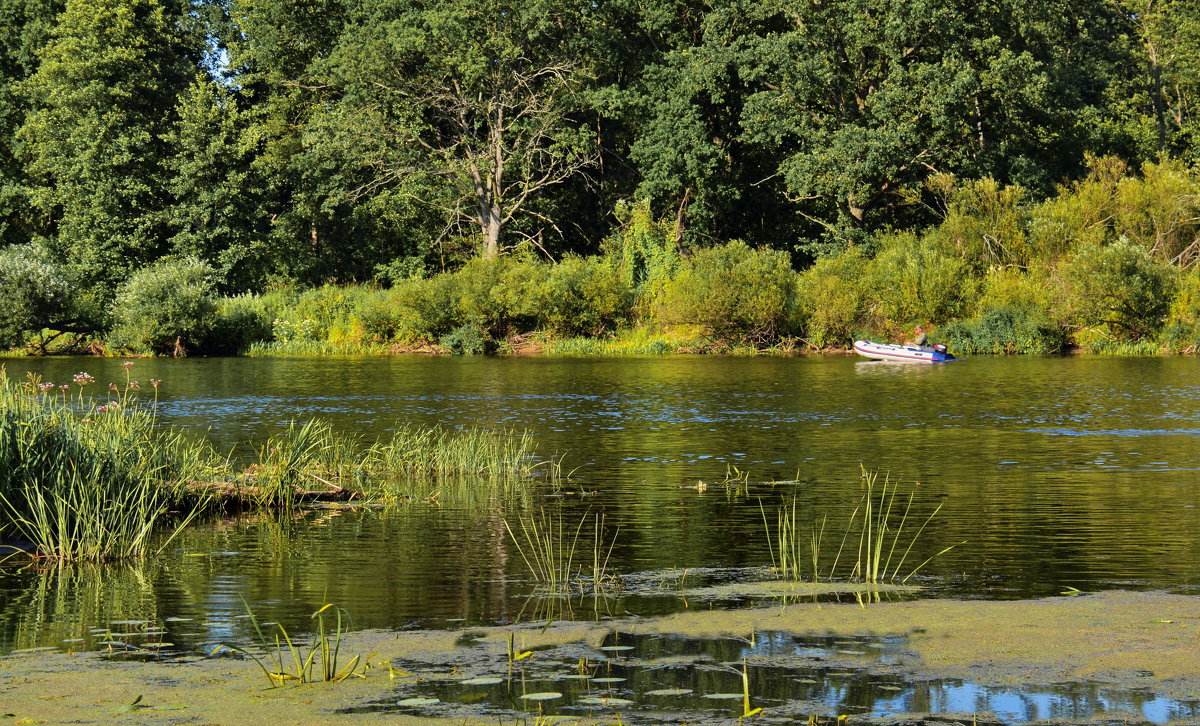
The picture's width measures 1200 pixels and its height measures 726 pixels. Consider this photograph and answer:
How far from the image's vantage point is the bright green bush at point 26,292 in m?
60.8

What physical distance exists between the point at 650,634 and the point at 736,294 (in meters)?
51.2

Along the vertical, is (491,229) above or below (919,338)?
above

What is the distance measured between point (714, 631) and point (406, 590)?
3.35 m

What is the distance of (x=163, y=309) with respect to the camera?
61906mm

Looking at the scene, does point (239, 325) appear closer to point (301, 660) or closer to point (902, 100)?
point (902, 100)

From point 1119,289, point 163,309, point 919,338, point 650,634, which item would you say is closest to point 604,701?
point 650,634

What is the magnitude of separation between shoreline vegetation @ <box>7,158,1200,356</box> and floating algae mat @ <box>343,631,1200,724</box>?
51.8 meters

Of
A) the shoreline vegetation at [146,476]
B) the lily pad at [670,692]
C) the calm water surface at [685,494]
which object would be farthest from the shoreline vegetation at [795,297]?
the lily pad at [670,692]

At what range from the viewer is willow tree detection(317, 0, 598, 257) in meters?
67.8

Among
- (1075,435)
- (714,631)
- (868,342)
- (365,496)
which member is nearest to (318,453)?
(365,496)

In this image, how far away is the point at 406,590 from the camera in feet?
41.4

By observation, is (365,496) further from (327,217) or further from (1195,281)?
(327,217)

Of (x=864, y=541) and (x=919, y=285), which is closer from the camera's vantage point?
(x=864, y=541)

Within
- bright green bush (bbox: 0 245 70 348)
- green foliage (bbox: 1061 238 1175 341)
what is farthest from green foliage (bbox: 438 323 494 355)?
green foliage (bbox: 1061 238 1175 341)
